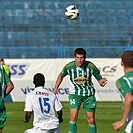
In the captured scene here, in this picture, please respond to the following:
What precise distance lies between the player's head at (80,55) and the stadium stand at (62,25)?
20.2 metres

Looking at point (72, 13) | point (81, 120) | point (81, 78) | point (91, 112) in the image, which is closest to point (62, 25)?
point (72, 13)

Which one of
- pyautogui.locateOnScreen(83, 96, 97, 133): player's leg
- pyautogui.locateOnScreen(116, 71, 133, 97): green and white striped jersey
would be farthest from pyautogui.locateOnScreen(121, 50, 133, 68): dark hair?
pyautogui.locateOnScreen(83, 96, 97, 133): player's leg

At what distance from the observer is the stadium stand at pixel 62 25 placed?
107ft

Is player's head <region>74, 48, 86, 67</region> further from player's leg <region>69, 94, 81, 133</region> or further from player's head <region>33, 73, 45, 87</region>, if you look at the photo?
player's head <region>33, 73, 45, 87</region>

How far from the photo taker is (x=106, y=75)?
81.5 ft

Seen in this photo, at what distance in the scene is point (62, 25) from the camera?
33.7m

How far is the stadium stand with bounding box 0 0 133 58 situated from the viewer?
32594 millimetres

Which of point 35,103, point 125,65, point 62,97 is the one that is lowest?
point 62,97

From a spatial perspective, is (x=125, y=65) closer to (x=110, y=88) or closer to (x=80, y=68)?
(x=80, y=68)

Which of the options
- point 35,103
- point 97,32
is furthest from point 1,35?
point 35,103

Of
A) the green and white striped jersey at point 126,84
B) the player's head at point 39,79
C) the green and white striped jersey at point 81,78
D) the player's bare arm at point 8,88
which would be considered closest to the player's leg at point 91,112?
the green and white striped jersey at point 81,78

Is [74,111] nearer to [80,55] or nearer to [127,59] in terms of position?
[80,55]

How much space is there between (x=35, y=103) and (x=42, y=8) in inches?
1052

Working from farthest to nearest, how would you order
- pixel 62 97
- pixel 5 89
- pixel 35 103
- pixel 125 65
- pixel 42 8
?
pixel 42 8 < pixel 62 97 < pixel 5 89 < pixel 35 103 < pixel 125 65
